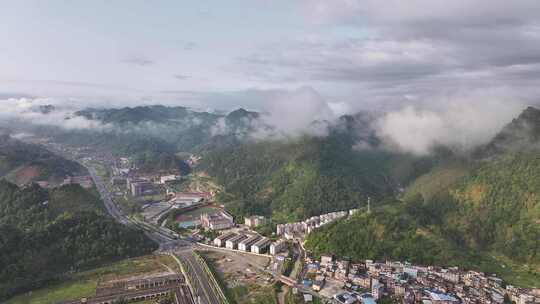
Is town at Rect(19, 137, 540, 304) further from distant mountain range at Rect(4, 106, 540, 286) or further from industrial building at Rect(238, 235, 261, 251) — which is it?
distant mountain range at Rect(4, 106, 540, 286)

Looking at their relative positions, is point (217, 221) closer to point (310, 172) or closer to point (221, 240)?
point (221, 240)

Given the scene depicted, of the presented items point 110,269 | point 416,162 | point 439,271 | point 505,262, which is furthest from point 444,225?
point 110,269

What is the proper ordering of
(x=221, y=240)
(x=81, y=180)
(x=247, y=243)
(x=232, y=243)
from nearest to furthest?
(x=247, y=243) < (x=232, y=243) < (x=221, y=240) < (x=81, y=180)

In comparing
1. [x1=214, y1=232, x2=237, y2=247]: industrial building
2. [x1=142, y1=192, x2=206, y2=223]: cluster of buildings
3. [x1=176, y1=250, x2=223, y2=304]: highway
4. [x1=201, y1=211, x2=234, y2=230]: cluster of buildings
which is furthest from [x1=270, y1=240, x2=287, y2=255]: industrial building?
[x1=142, y1=192, x2=206, y2=223]: cluster of buildings

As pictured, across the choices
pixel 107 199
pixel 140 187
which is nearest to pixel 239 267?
pixel 107 199

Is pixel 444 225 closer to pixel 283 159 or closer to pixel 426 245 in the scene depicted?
pixel 426 245
